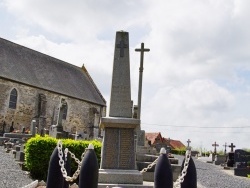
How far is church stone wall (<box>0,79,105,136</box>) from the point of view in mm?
28781

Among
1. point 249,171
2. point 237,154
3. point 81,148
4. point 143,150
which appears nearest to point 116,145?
point 81,148

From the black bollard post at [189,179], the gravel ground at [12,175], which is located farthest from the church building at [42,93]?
the black bollard post at [189,179]

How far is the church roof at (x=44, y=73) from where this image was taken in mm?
30467

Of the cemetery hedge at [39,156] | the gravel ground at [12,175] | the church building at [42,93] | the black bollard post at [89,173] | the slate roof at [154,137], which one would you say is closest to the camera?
the black bollard post at [89,173]

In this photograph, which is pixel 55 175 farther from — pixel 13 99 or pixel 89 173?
pixel 13 99

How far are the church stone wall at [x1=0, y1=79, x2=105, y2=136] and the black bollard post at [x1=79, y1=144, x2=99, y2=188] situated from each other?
88.4 ft

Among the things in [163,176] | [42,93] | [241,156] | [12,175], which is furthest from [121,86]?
[42,93]

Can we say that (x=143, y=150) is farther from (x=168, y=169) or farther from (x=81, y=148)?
(x=168, y=169)

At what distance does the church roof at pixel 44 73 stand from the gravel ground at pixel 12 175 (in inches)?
712

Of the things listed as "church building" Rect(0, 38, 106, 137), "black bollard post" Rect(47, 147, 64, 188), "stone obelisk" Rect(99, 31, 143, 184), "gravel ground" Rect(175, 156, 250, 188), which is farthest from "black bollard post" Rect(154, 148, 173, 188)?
"church building" Rect(0, 38, 106, 137)

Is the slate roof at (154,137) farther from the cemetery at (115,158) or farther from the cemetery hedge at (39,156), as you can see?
the cemetery hedge at (39,156)

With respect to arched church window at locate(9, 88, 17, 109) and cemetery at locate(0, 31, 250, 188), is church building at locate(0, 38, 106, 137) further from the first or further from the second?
cemetery at locate(0, 31, 250, 188)

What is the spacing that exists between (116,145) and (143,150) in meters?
6.32

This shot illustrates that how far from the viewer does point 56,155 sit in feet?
12.5
